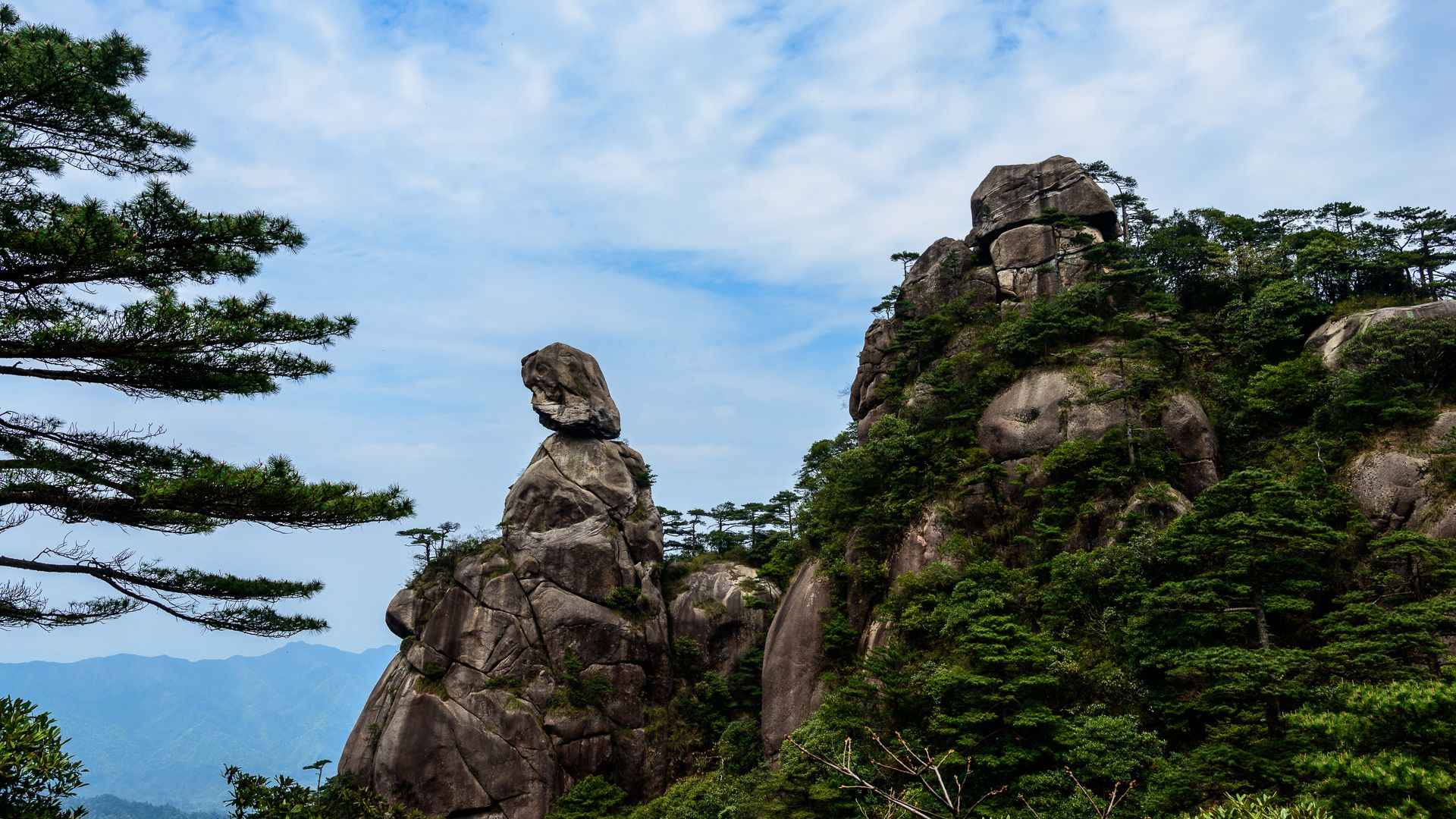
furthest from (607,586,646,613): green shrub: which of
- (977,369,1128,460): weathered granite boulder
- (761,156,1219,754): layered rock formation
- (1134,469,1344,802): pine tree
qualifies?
(1134,469,1344,802): pine tree

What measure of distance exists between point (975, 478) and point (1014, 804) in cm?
1111

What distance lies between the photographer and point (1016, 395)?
28.2 m

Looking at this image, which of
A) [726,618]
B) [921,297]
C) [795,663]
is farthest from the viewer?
[921,297]

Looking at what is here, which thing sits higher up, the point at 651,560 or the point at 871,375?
the point at 871,375

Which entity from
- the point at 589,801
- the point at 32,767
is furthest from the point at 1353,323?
the point at 32,767

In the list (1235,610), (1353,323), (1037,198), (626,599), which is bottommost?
(1235,610)

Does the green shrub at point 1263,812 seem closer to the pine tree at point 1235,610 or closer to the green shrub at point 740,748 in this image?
the pine tree at point 1235,610

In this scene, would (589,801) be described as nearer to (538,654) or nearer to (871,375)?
(538,654)

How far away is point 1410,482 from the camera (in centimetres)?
2052

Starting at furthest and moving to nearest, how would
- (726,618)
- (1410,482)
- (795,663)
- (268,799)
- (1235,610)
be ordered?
(726,618), (795,663), (1410,482), (1235,610), (268,799)

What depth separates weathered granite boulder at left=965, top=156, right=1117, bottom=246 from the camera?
3553cm

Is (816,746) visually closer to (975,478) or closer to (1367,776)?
(975,478)

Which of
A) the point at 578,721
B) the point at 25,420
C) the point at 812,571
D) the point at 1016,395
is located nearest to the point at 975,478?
the point at 1016,395

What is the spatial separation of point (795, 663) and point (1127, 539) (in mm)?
11519
